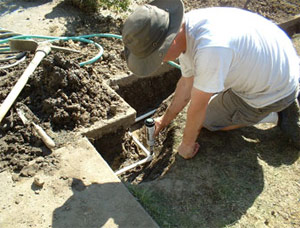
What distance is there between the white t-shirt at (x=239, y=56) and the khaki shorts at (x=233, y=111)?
0.08 metres

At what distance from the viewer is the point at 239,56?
229 cm

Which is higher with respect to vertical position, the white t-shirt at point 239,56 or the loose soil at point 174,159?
the white t-shirt at point 239,56

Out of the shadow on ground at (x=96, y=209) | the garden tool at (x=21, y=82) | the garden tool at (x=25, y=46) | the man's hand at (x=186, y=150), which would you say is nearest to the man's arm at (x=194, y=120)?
the man's hand at (x=186, y=150)

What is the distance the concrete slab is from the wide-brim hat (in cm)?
95

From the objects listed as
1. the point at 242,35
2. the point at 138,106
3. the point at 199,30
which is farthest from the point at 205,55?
the point at 138,106

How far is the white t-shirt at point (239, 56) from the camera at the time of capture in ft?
7.01

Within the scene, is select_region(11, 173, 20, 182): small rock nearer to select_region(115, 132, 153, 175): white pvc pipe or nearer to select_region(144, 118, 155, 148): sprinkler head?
select_region(115, 132, 153, 175): white pvc pipe

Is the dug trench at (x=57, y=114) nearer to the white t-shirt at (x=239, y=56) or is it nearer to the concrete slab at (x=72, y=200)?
the concrete slab at (x=72, y=200)

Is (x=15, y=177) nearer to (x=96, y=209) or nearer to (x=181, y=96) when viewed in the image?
(x=96, y=209)

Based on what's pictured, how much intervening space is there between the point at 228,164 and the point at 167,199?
2.26 feet

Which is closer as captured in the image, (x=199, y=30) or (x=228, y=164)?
(x=199, y=30)

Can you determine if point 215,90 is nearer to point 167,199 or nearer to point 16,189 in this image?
point 167,199

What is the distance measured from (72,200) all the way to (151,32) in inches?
54.1

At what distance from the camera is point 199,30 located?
2.21 m
